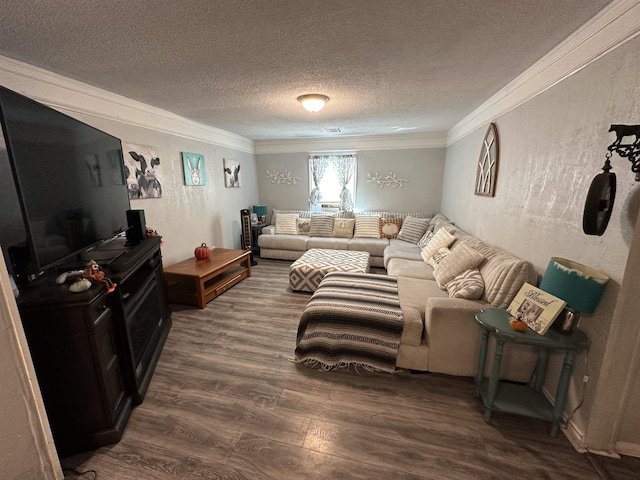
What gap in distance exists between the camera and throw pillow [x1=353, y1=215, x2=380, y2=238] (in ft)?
15.6

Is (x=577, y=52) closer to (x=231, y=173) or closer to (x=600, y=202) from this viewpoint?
(x=600, y=202)

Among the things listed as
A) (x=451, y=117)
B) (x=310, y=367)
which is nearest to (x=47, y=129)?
(x=310, y=367)

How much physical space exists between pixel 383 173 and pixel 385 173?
38 millimetres

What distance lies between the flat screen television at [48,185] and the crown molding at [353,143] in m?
3.70

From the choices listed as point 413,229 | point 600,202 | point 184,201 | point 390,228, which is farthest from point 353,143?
point 600,202

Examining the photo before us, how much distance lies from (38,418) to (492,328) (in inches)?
84.9

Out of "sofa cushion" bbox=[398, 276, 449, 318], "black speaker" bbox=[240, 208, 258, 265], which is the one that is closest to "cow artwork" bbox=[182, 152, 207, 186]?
"black speaker" bbox=[240, 208, 258, 265]

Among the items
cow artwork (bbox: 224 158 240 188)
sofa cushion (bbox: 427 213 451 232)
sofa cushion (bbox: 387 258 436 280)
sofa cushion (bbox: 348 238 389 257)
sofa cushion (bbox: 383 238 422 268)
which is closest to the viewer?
sofa cushion (bbox: 387 258 436 280)

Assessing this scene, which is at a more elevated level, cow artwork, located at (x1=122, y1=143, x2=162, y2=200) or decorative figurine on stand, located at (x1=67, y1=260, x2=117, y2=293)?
cow artwork, located at (x1=122, y1=143, x2=162, y2=200)

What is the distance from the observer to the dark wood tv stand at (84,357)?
1.24 metres

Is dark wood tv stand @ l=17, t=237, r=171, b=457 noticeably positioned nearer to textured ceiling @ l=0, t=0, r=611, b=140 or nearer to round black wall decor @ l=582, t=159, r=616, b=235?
textured ceiling @ l=0, t=0, r=611, b=140

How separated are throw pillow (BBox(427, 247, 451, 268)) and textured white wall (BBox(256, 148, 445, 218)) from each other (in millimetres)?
2172

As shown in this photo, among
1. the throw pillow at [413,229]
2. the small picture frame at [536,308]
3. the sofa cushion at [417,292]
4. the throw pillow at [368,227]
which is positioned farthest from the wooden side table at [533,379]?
the throw pillow at [368,227]

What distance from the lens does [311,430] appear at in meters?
1.53
